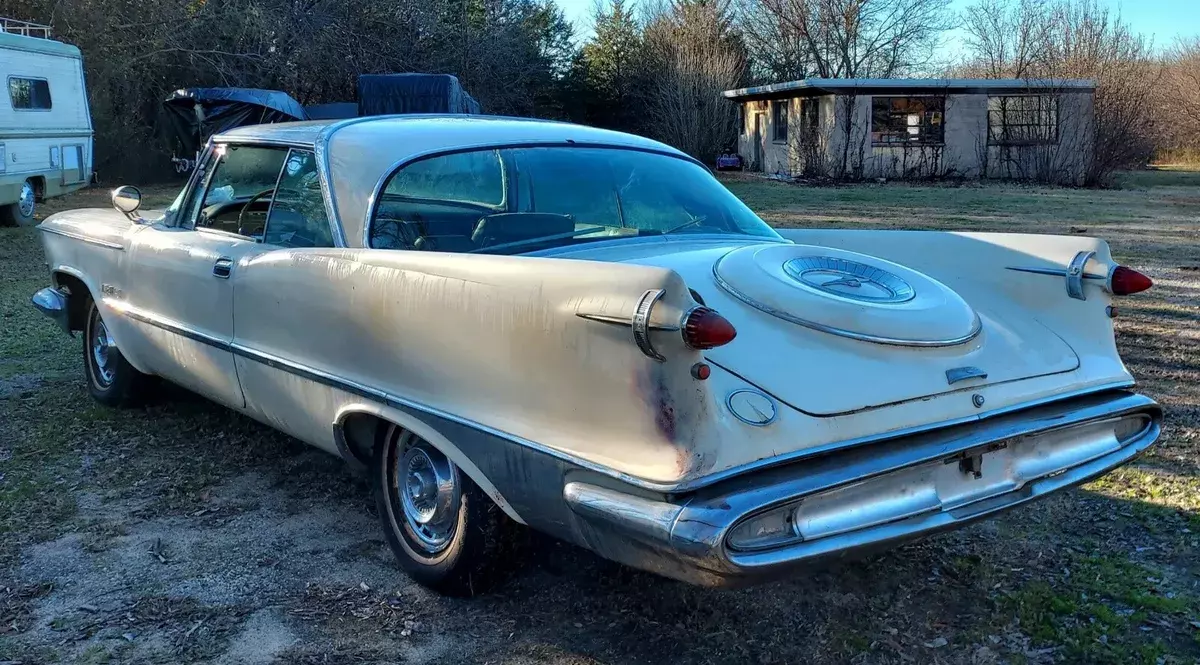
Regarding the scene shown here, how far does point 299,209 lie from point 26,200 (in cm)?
1237

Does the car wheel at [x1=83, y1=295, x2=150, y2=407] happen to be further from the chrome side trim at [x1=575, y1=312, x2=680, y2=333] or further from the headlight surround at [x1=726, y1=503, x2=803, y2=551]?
the headlight surround at [x1=726, y1=503, x2=803, y2=551]

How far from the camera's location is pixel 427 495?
10.4ft

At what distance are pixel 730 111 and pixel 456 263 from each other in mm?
29476

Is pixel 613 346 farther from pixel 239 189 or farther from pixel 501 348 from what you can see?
pixel 239 189

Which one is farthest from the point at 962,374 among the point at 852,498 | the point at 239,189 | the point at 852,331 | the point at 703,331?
the point at 239,189

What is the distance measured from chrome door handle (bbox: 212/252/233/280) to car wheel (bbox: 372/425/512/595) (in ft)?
3.61

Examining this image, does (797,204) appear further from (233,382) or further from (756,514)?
(756,514)

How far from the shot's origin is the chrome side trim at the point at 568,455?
90.6 inches

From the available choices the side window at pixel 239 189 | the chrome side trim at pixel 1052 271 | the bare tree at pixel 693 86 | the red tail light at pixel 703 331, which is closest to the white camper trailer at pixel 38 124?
the side window at pixel 239 189

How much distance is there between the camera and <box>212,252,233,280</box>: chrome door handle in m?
3.89

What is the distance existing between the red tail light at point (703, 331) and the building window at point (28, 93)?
13668 millimetres

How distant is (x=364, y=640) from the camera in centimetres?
291

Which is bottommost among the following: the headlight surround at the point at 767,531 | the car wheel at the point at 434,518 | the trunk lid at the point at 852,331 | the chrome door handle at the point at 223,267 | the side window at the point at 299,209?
the car wheel at the point at 434,518

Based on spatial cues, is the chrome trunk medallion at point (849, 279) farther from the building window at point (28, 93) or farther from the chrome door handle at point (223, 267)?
the building window at point (28, 93)
